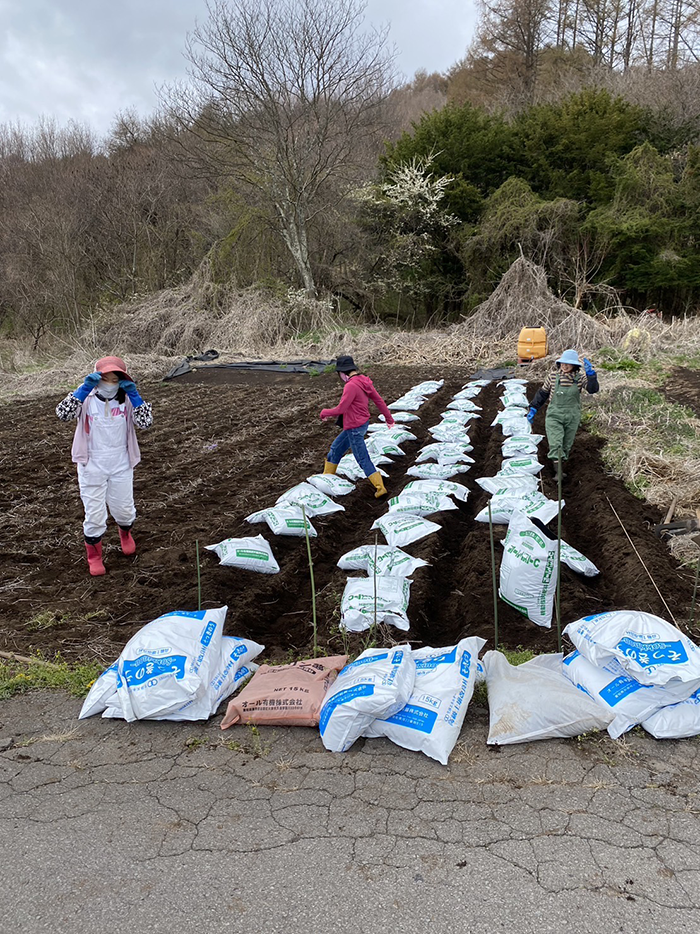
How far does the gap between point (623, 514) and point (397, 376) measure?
8864 millimetres

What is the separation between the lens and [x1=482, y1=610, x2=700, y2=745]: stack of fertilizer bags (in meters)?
2.62

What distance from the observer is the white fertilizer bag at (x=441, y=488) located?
5648 millimetres

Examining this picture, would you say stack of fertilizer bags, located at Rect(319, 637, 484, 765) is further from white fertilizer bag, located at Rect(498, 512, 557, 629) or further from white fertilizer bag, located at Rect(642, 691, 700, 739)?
white fertilizer bag, located at Rect(498, 512, 557, 629)

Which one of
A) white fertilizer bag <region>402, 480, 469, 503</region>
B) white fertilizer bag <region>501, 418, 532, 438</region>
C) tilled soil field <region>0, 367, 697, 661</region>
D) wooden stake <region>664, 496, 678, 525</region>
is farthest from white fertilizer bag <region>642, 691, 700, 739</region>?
white fertilizer bag <region>501, 418, 532, 438</region>

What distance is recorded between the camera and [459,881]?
2.02m

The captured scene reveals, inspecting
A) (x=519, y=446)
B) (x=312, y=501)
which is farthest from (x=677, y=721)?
(x=519, y=446)

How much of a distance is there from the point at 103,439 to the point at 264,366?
1109 cm

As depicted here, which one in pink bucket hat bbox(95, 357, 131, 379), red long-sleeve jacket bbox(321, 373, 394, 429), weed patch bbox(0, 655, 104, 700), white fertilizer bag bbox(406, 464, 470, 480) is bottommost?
weed patch bbox(0, 655, 104, 700)

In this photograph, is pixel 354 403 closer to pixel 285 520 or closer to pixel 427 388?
pixel 285 520

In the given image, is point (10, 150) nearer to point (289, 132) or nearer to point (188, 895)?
point (289, 132)

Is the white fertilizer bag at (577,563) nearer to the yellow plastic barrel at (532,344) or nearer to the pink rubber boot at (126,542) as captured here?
the pink rubber boot at (126,542)

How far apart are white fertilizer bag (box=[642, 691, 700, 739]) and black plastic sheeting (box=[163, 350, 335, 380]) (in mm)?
12746

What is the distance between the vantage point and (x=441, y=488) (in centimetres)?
568

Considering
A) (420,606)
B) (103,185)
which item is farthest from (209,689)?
(103,185)
